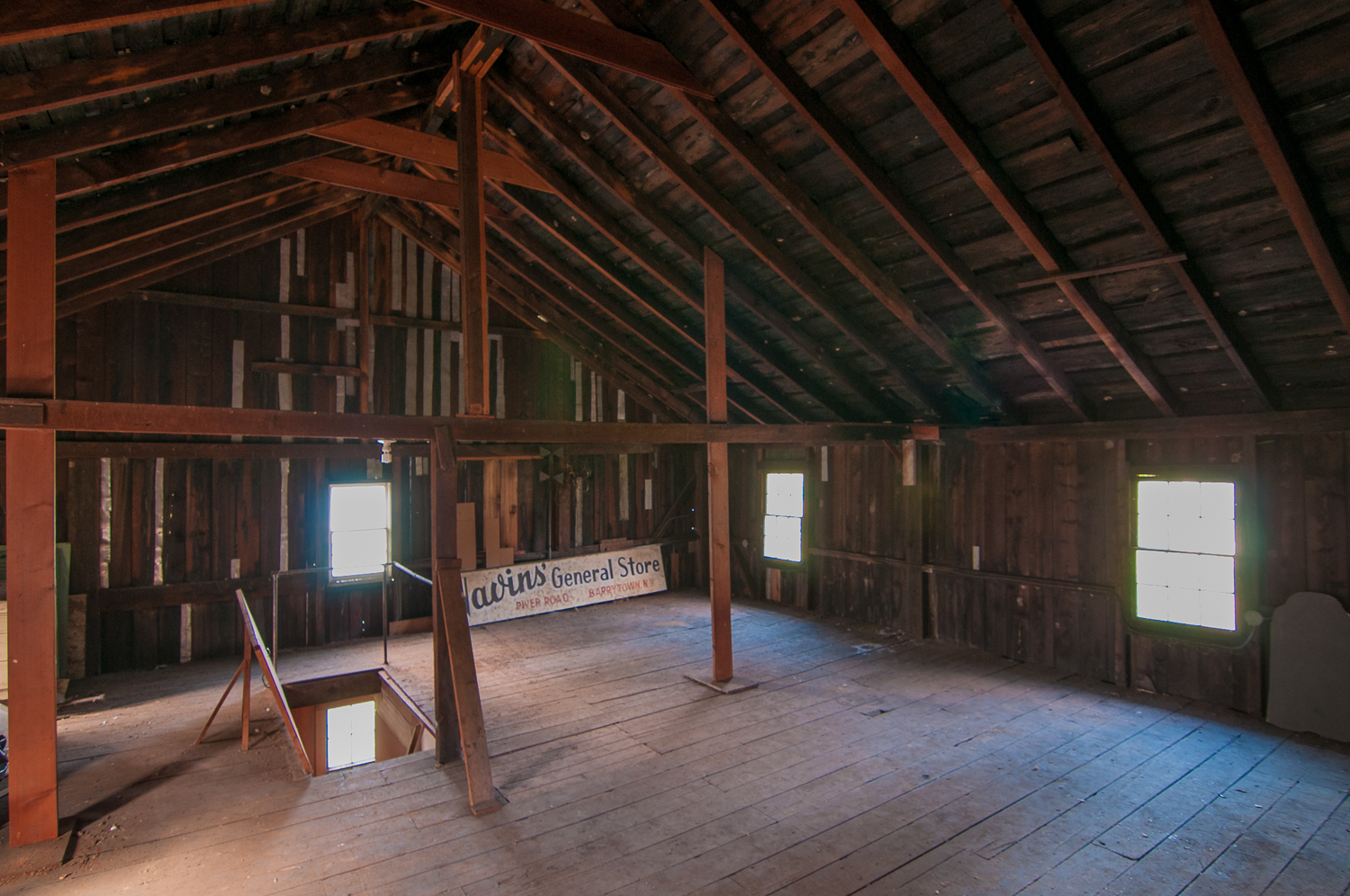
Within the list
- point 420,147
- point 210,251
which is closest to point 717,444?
point 420,147

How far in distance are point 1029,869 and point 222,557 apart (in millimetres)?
8165

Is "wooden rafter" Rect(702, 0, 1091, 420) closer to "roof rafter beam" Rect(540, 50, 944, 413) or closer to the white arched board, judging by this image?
"roof rafter beam" Rect(540, 50, 944, 413)

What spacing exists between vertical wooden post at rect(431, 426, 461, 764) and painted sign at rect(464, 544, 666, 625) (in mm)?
3956

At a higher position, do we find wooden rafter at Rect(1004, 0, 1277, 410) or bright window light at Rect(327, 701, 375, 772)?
wooden rafter at Rect(1004, 0, 1277, 410)

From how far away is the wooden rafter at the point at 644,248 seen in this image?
19.7ft

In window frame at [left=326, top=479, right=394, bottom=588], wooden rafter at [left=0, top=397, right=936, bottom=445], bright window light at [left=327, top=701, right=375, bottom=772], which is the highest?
wooden rafter at [left=0, top=397, right=936, bottom=445]

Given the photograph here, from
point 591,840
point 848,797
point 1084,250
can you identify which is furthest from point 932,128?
point 591,840

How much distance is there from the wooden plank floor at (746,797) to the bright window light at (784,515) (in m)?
3.18

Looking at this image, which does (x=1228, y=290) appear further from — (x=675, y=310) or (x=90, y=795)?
(x=90, y=795)

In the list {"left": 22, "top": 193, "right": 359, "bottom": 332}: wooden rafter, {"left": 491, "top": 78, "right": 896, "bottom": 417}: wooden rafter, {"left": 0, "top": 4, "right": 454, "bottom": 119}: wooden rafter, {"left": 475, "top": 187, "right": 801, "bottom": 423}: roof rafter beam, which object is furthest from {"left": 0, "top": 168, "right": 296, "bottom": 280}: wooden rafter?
{"left": 475, "top": 187, "right": 801, "bottom": 423}: roof rafter beam

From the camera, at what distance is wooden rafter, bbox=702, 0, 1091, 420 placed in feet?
13.9

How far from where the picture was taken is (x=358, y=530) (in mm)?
8531

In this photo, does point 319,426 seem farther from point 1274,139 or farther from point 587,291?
point 1274,139

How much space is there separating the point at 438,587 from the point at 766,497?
6.42 m
